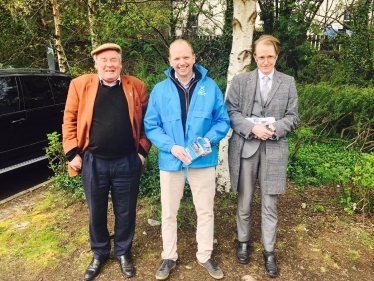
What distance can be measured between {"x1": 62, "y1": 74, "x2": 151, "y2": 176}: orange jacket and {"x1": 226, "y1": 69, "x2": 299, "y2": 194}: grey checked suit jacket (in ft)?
2.88

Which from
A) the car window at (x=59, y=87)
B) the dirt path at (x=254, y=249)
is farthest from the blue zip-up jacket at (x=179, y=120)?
the car window at (x=59, y=87)

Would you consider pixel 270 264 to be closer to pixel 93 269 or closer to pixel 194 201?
pixel 194 201

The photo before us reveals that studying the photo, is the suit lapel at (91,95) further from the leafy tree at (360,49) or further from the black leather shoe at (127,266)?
the leafy tree at (360,49)

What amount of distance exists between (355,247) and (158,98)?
103 inches

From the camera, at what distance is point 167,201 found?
9.46ft

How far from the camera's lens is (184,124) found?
109 inches

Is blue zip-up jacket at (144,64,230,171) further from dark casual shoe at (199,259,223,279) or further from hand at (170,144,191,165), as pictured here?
dark casual shoe at (199,259,223,279)

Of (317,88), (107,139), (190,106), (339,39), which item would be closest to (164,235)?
(107,139)

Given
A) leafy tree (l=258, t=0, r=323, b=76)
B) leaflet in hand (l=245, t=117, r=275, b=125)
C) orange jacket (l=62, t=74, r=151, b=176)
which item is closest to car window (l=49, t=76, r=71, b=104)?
orange jacket (l=62, t=74, r=151, b=176)

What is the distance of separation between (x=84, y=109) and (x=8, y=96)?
291 cm

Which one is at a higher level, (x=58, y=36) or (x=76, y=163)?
(x=58, y=36)

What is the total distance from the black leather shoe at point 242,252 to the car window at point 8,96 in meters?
3.95

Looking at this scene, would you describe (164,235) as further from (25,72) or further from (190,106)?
(25,72)

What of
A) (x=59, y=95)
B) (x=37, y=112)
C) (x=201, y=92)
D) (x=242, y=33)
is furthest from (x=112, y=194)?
(x=59, y=95)
